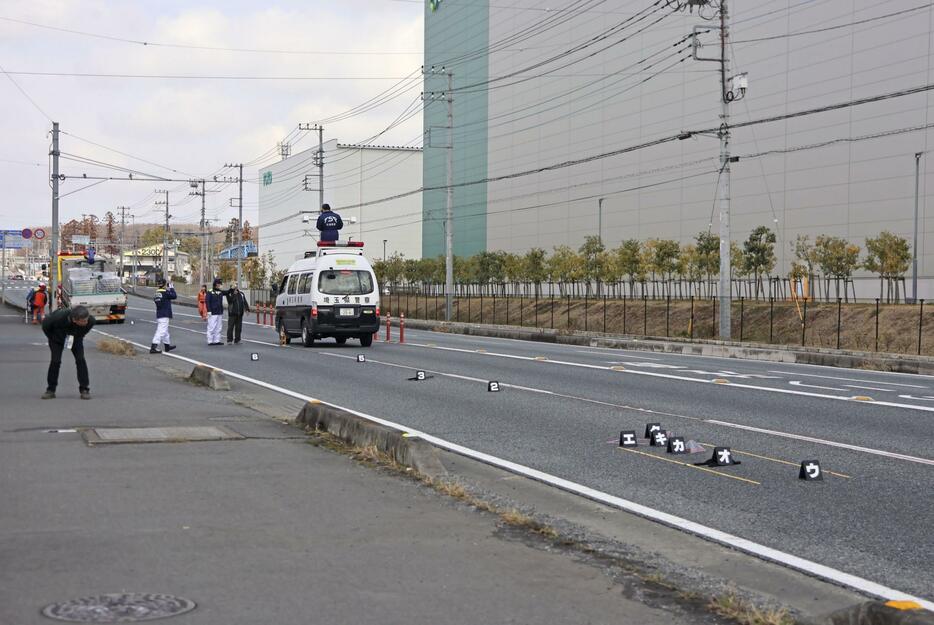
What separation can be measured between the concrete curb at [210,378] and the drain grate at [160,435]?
200 inches

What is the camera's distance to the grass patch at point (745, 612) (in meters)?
4.92

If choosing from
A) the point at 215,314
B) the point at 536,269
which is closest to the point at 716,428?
the point at 215,314

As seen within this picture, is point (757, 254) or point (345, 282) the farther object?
point (757, 254)

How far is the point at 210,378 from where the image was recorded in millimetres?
17141

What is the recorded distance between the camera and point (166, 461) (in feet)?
30.7

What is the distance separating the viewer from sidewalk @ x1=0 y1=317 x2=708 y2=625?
16.7 ft

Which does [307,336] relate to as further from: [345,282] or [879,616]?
[879,616]

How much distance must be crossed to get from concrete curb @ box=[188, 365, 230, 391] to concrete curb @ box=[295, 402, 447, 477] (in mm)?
4799

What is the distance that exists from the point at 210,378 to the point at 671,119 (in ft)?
172

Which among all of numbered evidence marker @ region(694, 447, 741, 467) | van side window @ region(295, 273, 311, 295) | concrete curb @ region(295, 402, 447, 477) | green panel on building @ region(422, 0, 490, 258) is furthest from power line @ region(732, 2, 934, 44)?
concrete curb @ region(295, 402, 447, 477)

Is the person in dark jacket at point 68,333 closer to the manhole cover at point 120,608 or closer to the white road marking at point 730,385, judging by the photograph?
the manhole cover at point 120,608

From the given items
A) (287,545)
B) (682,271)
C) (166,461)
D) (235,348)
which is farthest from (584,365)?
(682,271)

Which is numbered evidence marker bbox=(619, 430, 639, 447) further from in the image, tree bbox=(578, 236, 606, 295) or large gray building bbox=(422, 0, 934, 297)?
tree bbox=(578, 236, 606, 295)

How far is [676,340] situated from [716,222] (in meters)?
25.6
